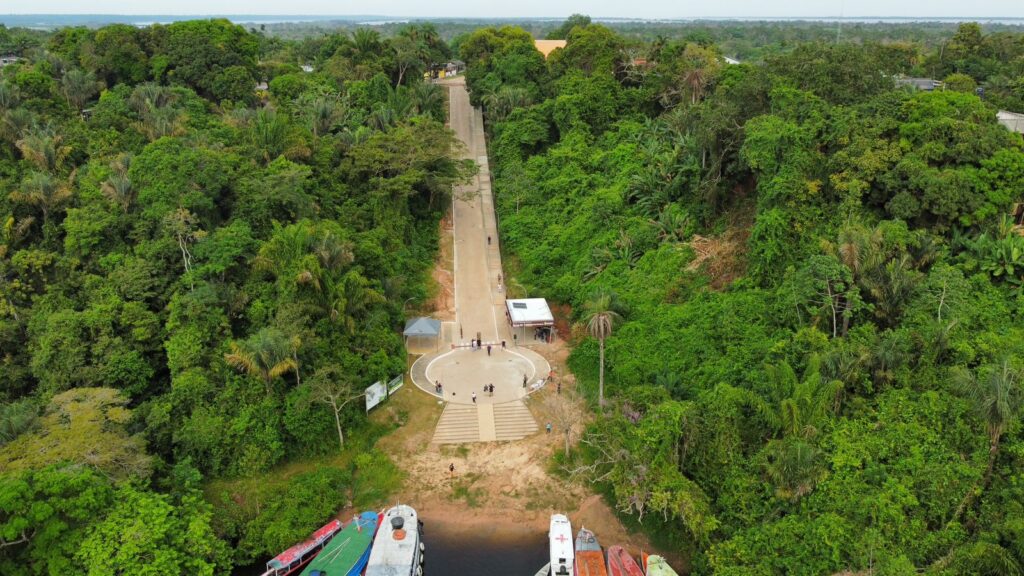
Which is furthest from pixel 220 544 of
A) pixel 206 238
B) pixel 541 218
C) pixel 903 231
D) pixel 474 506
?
pixel 541 218

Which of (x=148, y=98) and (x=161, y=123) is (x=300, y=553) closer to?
(x=161, y=123)

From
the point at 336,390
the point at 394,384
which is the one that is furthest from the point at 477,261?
the point at 336,390

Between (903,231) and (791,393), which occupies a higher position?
(903,231)

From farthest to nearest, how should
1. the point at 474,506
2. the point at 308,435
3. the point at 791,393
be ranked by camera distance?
the point at 308,435 < the point at 474,506 < the point at 791,393

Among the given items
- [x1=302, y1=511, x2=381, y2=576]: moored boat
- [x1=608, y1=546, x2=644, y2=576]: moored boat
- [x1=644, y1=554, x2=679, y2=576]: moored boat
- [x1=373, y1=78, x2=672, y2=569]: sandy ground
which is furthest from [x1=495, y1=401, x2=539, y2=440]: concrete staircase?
[x1=644, y1=554, x2=679, y2=576]: moored boat

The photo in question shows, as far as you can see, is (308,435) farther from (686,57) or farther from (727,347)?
(686,57)

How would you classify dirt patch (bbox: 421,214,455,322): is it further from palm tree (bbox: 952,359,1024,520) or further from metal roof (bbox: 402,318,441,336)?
palm tree (bbox: 952,359,1024,520)
